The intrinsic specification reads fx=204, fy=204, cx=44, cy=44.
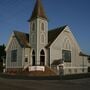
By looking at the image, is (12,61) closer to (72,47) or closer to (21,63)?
(21,63)

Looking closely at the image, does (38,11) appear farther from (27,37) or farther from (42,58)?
(42,58)

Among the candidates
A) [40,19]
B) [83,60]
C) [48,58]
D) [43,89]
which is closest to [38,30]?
[40,19]

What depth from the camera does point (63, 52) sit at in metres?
51.0

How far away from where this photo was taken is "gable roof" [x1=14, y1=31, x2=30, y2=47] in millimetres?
49675

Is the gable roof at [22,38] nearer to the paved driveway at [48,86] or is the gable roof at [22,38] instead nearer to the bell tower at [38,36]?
the bell tower at [38,36]

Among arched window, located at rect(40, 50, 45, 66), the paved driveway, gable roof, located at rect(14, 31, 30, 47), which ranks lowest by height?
the paved driveway

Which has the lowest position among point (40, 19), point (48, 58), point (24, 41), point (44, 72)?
point (44, 72)

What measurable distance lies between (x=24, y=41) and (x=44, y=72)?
10696mm

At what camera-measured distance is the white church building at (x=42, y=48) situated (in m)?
48.0

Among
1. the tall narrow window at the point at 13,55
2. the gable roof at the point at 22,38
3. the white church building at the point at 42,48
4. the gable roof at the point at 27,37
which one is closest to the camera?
the white church building at the point at 42,48

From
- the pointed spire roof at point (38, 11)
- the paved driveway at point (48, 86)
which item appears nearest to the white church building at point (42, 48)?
the pointed spire roof at point (38, 11)

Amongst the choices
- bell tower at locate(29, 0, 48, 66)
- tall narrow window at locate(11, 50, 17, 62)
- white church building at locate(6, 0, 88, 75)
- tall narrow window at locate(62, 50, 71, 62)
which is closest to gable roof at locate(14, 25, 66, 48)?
white church building at locate(6, 0, 88, 75)

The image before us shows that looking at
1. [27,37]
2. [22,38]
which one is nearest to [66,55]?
[27,37]

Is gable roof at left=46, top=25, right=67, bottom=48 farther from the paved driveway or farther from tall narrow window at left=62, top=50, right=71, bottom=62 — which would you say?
the paved driveway
